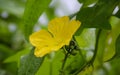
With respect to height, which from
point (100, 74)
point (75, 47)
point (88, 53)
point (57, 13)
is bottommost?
point (57, 13)

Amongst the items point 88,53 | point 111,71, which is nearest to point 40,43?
point 88,53

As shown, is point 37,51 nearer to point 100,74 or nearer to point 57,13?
point 100,74

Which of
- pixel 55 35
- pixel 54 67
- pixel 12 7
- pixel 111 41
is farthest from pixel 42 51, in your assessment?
pixel 12 7

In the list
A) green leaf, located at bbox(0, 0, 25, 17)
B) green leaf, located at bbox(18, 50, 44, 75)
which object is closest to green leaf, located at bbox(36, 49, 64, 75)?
green leaf, located at bbox(18, 50, 44, 75)

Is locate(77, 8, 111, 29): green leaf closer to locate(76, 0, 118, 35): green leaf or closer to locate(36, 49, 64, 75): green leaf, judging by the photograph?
locate(76, 0, 118, 35): green leaf

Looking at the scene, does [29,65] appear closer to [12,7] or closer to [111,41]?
[111,41]

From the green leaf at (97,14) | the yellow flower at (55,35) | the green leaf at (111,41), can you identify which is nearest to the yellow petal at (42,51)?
the yellow flower at (55,35)
